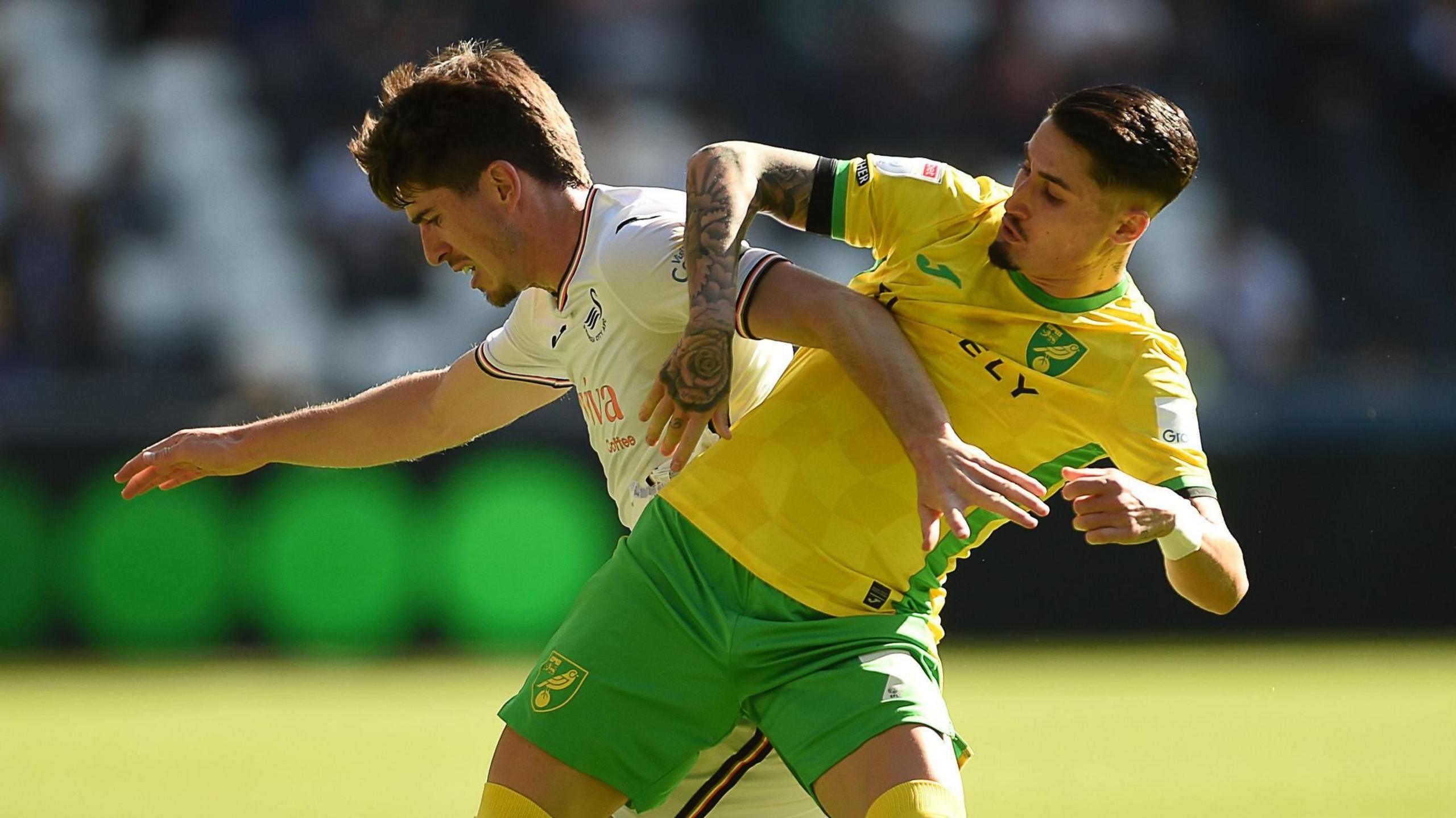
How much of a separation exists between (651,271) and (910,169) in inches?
24.0

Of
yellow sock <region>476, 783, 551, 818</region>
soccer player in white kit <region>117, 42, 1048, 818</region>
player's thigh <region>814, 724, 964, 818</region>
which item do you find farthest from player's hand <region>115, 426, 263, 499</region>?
player's thigh <region>814, 724, 964, 818</region>

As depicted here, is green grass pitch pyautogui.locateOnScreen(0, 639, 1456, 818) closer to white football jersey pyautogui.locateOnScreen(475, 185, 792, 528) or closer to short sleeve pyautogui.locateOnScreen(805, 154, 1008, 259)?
white football jersey pyautogui.locateOnScreen(475, 185, 792, 528)

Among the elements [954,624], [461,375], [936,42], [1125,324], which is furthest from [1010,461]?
[936,42]

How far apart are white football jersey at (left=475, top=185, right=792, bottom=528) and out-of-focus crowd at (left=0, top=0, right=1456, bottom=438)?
777 centimetres

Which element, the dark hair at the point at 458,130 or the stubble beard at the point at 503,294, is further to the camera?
the stubble beard at the point at 503,294

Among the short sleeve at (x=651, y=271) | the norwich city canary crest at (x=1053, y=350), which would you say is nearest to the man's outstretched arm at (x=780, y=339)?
the short sleeve at (x=651, y=271)

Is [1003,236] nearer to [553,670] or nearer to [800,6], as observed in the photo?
[553,670]

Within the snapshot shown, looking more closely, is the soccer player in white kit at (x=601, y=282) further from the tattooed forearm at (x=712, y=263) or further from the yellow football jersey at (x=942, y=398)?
the yellow football jersey at (x=942, y=398)

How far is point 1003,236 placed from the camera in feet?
12.2

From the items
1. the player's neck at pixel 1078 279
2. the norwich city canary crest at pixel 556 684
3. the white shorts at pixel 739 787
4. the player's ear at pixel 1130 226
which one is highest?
the player's ear at pixel 1130 226

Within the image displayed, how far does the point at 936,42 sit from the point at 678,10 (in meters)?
2.02

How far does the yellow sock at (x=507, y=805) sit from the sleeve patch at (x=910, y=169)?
4.77ft

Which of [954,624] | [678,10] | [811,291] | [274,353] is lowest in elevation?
[954,624]

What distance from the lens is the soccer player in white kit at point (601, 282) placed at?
351 centimetres
